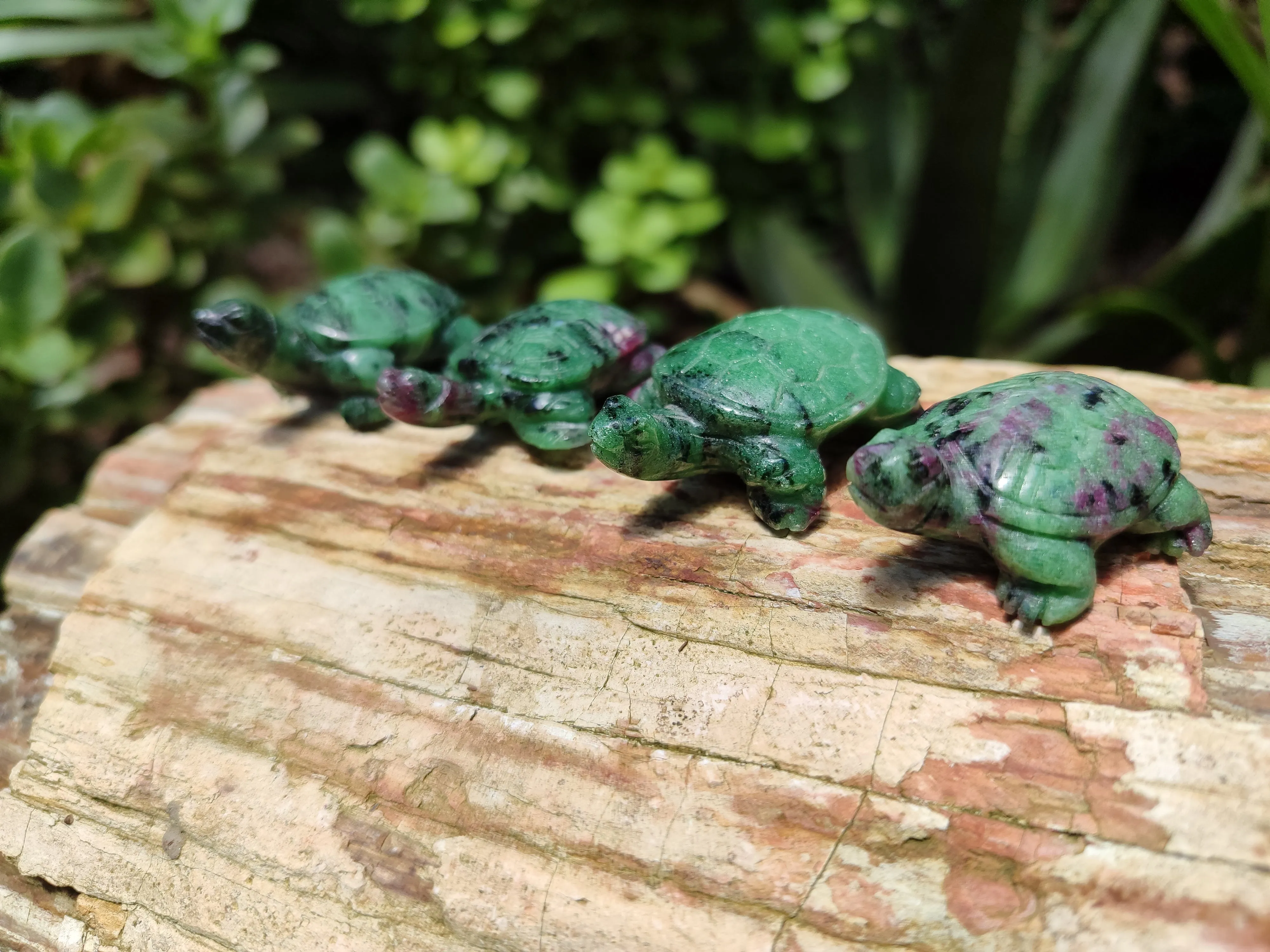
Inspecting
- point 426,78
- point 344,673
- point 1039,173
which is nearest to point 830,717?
point 344,673

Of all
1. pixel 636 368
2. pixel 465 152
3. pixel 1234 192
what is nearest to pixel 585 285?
pixel 465 152

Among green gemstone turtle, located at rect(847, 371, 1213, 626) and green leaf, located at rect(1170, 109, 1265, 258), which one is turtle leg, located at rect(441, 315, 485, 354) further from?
green leaf, located at rect(1170, 109, 1265, 258)

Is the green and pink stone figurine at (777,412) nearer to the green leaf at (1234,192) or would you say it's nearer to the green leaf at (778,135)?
the green leaf at (778,135)

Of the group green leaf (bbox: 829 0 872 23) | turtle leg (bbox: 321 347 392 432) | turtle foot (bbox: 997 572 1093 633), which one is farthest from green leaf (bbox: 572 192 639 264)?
turtle foot (bbox: 997 572 1093 633)

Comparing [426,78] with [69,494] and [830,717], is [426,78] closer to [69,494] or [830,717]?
[69,494]

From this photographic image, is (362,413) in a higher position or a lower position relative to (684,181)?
lower

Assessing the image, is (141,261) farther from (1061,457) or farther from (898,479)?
(1061,457)
